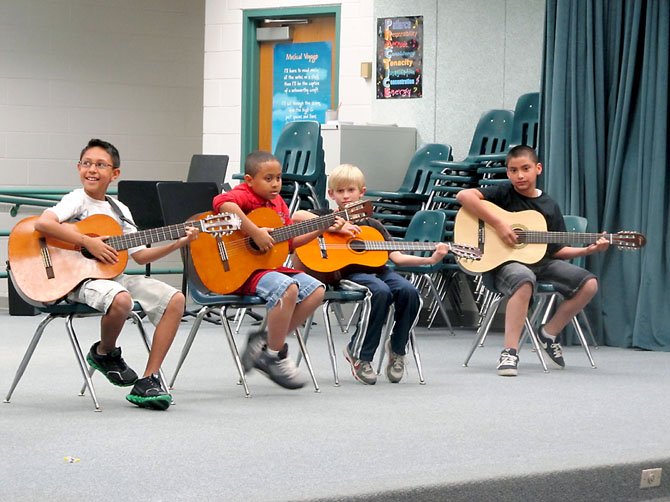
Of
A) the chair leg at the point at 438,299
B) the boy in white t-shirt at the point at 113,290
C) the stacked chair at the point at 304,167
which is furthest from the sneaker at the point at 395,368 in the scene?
the stacked chair at the point at 304,167

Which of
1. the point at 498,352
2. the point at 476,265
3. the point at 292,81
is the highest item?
the point at 292,81

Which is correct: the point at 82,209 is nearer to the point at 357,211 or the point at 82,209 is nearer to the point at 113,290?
the point at 113,290

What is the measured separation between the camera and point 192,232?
4.29m

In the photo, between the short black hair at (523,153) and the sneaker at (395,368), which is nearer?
the sneaker at (395,368)

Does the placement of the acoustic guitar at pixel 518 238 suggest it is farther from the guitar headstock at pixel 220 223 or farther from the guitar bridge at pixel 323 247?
the guitar headstock at pixel 220 223

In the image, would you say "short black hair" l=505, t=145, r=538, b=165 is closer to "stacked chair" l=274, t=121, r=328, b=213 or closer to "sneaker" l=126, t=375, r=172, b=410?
"sneaker" l=126, t=375, r=172, b=410

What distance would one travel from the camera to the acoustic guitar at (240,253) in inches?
183

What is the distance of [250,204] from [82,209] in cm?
72

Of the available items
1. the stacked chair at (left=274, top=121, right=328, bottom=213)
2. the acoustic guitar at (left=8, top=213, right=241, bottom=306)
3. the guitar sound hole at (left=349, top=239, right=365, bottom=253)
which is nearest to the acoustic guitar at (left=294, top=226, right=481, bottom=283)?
the guitar sound hole at (left=349, top=239, right=365, bottom=253)

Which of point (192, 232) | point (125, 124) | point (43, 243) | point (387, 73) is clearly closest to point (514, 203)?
point (192, 232)

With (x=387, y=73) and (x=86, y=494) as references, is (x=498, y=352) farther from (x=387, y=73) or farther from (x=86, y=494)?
(x=86, y=494)

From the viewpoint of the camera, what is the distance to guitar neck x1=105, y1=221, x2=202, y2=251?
430cm

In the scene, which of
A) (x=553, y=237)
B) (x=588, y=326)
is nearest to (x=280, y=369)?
(x=553, y=237)

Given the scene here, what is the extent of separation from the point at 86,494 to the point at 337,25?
20.1 ft
